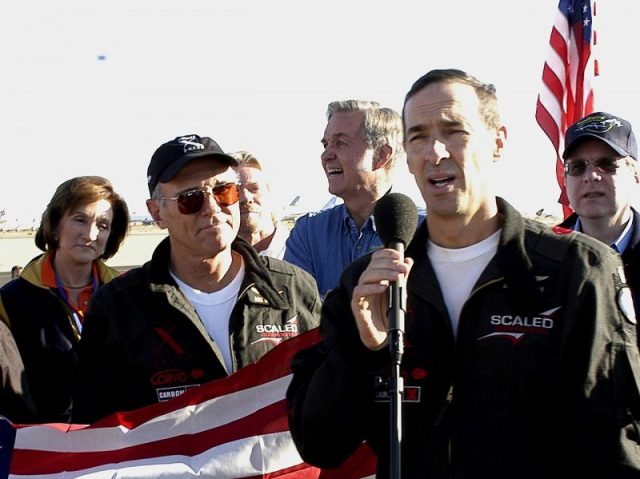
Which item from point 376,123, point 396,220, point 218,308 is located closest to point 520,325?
point 396,220

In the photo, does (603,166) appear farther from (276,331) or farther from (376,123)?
(276,331)

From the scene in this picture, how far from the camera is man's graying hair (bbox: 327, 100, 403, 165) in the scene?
6703 millimetres

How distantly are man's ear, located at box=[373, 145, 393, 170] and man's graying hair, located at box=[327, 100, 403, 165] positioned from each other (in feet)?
0.10

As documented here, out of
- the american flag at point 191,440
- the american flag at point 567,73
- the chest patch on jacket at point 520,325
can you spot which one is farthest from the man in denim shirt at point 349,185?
the chest patch on jacket at point 520,325

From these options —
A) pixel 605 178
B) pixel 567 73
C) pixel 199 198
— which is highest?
pixel 567 73

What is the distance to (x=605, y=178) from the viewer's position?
5.80 meters

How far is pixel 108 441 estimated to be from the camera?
4.82 meters

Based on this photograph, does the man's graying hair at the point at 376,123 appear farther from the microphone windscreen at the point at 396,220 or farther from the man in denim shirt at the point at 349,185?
the microphone windscreen at the point at 396,220

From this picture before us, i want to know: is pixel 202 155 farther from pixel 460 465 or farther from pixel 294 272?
pixel 460 465

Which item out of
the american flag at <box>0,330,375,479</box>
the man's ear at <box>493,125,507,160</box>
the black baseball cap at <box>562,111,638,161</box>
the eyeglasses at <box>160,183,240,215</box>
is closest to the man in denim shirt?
the black baseball cap at <box>562,111,638,161</box>

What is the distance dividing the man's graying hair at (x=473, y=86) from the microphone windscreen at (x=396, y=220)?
468mm

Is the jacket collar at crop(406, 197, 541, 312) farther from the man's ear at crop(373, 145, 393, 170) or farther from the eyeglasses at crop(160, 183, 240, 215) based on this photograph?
the man's ear at crop(373, 145, 393, 170)

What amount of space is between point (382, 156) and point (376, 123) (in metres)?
0.25

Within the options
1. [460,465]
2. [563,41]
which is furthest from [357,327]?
[563,41]
